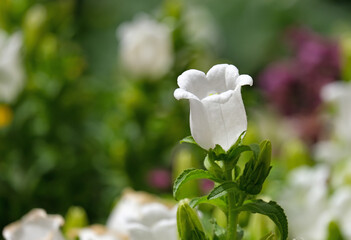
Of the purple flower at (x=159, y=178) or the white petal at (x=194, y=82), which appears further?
the purple flower at (x=159, y=178)

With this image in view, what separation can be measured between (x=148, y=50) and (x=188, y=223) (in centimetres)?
45

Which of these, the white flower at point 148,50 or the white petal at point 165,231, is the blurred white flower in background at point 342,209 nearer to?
the white petal at point 165,231

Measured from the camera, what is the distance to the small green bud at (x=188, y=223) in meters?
0.32

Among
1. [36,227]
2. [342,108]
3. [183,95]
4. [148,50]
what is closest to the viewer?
[183,95]

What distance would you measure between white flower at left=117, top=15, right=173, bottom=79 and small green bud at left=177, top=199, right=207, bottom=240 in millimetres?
442

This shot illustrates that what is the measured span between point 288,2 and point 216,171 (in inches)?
45.0

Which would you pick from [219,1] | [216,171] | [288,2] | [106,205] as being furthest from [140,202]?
[219,1]

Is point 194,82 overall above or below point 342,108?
below

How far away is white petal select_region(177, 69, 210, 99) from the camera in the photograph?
12.1 inches

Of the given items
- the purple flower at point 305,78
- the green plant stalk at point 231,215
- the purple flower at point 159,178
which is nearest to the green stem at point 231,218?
the green plant stalk at point 231,215

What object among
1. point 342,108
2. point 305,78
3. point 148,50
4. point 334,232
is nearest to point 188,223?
point 334,232

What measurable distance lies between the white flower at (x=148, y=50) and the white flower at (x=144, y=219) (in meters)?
0.30

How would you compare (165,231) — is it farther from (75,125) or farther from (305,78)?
(305,78)

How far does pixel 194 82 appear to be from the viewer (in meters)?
0.31
